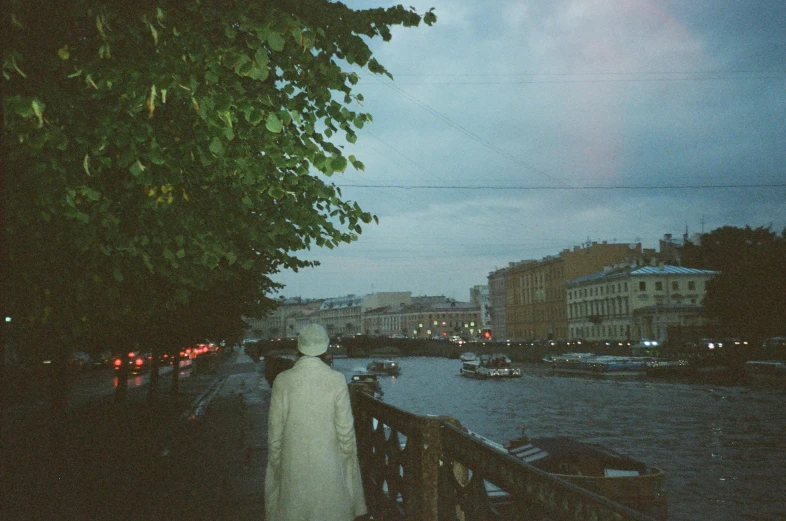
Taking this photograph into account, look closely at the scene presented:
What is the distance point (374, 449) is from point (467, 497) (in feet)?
10.7

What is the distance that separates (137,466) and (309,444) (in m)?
10.8

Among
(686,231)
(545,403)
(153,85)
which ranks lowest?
(545,403)

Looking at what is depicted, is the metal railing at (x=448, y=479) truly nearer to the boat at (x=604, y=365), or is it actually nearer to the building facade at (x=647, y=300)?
the boat at (x=604, y=365)

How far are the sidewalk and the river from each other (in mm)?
13898

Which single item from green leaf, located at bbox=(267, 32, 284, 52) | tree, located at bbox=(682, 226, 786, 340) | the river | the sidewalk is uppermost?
tree, located at bbox=(682, 226, 786, 340)

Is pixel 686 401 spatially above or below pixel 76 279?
below

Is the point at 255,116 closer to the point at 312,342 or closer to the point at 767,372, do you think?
the point at 312,342

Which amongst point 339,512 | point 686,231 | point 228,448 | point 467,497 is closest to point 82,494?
point 228,448

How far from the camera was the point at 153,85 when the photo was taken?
5.21 meters

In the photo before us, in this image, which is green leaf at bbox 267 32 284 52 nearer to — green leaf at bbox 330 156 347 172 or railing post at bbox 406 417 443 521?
green leaf at bbox 330 156 347 172

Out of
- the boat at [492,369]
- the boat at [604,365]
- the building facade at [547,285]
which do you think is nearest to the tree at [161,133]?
the boat at [492,369]

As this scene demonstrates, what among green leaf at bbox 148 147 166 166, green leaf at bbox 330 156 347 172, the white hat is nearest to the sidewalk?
the white hat

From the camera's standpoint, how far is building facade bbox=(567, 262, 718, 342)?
9644cm

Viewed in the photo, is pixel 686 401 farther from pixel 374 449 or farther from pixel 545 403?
pixel 374 449
